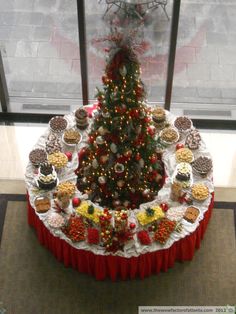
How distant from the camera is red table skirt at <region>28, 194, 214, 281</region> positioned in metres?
7.06

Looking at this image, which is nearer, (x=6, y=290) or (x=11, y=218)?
(x=6, y=290)

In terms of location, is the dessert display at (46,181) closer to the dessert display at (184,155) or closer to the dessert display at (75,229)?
the dessert display at (75,229)

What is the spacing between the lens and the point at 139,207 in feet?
24.5

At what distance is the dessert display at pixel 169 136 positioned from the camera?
800cm

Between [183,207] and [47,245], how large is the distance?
6.18 feet

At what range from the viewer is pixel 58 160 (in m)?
7.70

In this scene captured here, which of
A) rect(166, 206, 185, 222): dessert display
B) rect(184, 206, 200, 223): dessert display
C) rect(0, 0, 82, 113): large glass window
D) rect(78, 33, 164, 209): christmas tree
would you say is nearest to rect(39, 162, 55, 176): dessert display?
rect(78, 33, 164, 209): christmas tree

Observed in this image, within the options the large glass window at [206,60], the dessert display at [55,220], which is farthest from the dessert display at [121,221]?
the large glass window at [206,60]

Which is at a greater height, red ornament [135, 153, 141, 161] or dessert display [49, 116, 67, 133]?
red ornament [135, 153, 141, 161]

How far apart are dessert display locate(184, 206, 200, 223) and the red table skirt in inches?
7.4

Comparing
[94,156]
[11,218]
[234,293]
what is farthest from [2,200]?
[234,293]

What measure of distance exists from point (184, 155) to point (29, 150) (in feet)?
8.89

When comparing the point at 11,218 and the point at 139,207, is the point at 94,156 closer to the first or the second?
the point at 139,207

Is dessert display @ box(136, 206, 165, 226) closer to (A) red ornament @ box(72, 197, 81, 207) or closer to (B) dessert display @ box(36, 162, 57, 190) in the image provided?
(A) red ornament @ box(72, 197, 81, 207)
